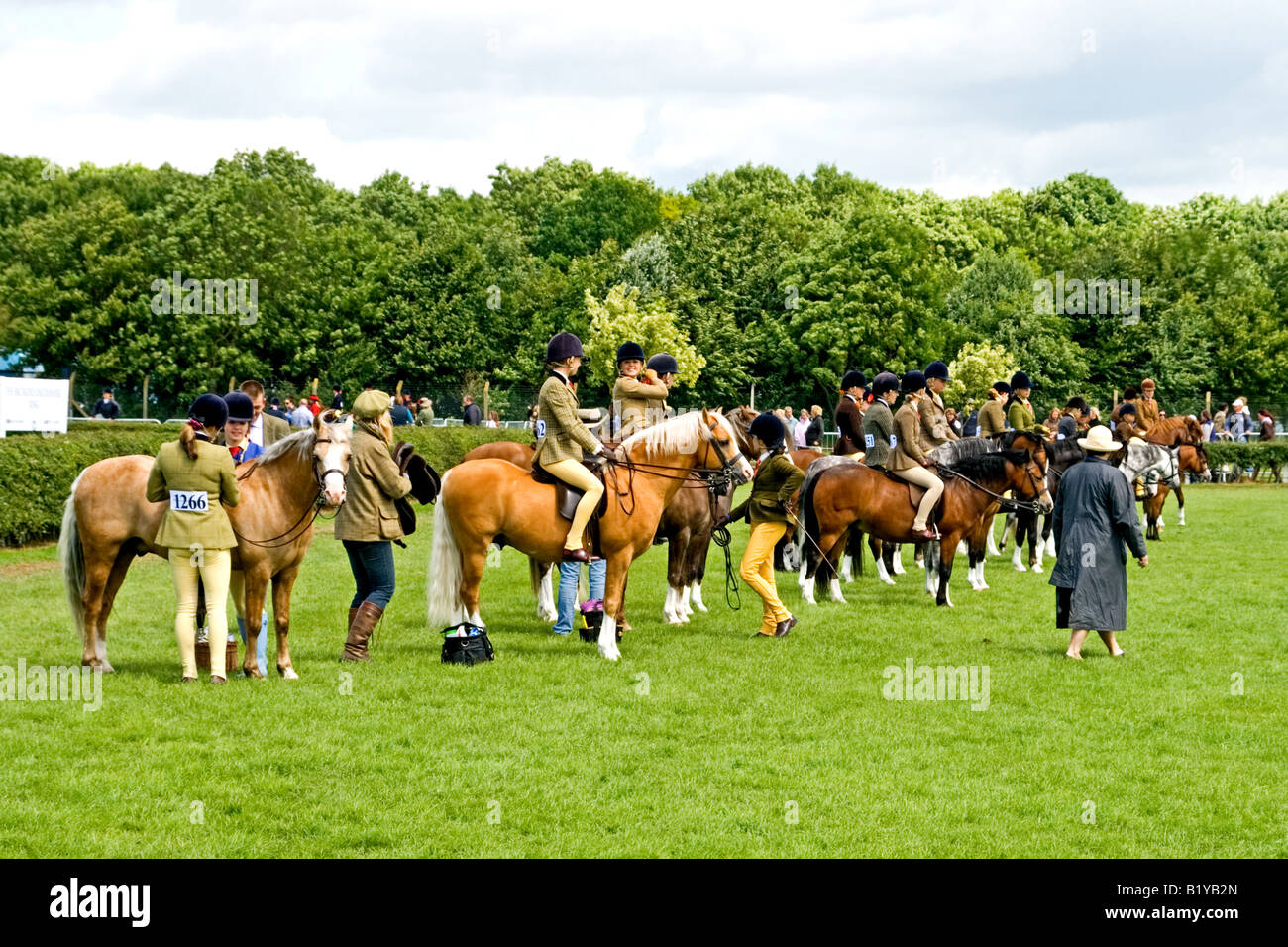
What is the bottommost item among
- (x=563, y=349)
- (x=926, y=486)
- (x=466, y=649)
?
(x=466, y=649)

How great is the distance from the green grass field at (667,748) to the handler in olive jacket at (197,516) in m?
0.49

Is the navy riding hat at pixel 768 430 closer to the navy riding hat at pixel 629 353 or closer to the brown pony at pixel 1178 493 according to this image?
the navy riding hat at pixel 629 353

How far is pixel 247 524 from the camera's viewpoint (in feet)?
35.6

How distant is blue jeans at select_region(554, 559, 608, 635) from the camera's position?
1352 cm

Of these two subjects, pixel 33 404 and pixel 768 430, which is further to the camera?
pixel 33 404

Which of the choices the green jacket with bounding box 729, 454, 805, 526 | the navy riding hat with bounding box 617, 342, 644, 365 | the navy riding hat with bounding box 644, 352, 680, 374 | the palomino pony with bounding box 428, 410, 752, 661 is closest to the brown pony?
the green jacket with bounding box 729, 454, 805, 526

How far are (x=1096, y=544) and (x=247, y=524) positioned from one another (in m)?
7.25

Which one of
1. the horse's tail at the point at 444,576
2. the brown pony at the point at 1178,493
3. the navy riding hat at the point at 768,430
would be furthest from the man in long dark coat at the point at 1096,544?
the brown pony at the point at 1178,493

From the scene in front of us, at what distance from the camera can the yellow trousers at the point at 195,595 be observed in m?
10.5

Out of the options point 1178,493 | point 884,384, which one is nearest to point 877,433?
point 884,384

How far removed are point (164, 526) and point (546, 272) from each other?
63678 mm

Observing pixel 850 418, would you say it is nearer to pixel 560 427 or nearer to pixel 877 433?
pixel 877 433

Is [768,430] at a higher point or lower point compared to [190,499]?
higher
